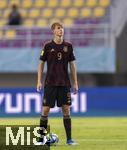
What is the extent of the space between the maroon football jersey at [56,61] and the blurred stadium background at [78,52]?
9.64 meters

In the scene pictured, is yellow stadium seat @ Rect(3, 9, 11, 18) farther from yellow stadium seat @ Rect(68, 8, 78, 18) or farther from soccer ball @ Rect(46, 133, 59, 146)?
soccer ball @ Rect(46, 133, 59, 146)

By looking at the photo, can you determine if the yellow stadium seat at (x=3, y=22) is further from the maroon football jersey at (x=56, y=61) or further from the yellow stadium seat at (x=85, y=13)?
the maroon football jersey at (x=56, y=61)

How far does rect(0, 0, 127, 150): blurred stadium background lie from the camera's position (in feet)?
71.9

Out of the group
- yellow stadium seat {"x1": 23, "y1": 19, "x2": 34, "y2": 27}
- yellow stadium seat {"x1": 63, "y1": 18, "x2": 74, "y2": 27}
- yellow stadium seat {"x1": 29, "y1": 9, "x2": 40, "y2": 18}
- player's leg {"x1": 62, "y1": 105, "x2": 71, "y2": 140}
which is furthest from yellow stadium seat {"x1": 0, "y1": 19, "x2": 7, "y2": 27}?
player's leg {"x1": 62, "y1": 105, "x2": 71, "y2": 140}

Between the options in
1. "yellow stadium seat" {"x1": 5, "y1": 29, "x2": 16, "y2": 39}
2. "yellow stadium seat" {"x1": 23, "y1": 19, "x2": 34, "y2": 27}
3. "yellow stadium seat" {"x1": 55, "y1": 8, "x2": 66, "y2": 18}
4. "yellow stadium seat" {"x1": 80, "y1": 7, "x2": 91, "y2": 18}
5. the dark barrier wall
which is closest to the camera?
the dark barrier wall

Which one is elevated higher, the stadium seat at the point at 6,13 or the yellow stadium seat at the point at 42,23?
the stadium seat at the point at 6,13

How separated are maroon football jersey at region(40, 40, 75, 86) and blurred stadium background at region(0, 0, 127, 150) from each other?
9.64 metres

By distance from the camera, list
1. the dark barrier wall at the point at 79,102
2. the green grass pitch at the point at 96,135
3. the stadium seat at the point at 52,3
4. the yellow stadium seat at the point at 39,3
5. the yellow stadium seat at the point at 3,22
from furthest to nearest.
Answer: the yellow stadium seat at the point at 39,3
the stadium seat at the point at 52,3
the yellow stadium seat at the point at 3,22
the dark barrier wall at the point at 79,102
the green grass pitch at the point at 96,135

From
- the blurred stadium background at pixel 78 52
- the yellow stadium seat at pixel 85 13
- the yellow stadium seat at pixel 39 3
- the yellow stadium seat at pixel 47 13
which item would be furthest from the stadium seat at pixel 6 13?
the yellow stadium seat at pixel 85 13

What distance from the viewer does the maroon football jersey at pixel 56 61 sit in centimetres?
1177

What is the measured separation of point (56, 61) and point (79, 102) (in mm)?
10186

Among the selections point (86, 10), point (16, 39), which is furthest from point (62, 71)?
point (86, 10)

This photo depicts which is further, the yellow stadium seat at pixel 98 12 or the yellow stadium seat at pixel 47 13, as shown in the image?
the yellow stadium seat at pixel 47 13

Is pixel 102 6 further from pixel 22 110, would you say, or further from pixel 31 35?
pixel 22 110
